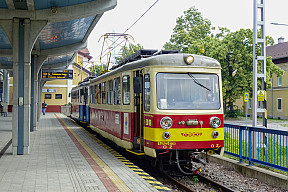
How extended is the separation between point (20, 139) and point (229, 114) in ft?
103

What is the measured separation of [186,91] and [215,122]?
41.1 inches

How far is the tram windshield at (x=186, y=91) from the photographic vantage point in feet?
28.8

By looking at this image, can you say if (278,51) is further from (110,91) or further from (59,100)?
(110,91)

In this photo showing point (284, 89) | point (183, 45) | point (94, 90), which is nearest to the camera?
point (94, 90)

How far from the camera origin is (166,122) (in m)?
8.54

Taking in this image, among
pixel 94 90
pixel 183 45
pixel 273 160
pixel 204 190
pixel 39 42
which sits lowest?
pixel 204 190

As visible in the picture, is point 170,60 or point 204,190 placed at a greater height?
point 170,60

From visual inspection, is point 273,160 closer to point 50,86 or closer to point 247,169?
point 247,169

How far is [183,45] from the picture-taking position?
4822 cm

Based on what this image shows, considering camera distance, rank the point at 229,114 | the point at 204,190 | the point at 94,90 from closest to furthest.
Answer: the point at 204,190 < the point at 94,90 < the point at 229,114

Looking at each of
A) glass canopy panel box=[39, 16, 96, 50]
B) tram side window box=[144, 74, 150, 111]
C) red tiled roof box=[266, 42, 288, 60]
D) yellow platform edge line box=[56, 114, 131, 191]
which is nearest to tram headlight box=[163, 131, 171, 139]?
tram side window box=[144, 74, 150, 111]

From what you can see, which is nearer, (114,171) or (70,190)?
(70,190)

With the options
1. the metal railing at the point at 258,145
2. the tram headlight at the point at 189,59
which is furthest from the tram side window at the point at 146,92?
the metal railing at the point at 258,145

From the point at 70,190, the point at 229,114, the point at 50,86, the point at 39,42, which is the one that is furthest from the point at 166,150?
the point at 50,86
